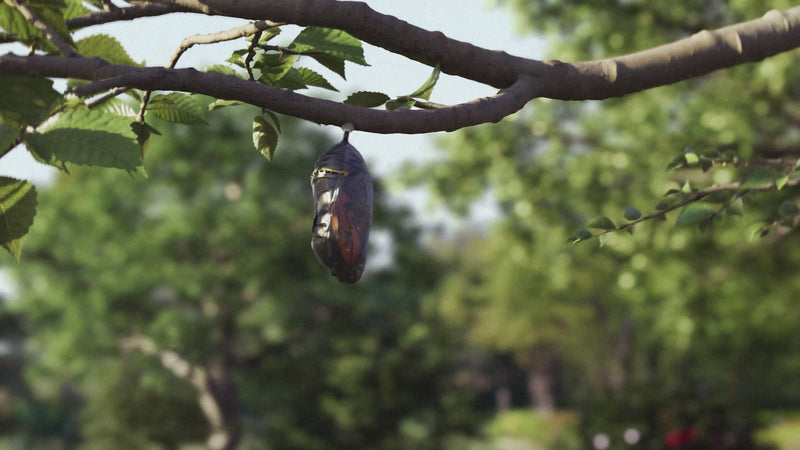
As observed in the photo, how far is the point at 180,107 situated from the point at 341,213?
2.54 ft

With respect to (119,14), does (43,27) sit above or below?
below

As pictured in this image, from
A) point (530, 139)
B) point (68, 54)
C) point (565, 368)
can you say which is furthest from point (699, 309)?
Answer: point (565, 368)

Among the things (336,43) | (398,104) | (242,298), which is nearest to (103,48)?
(336,43)

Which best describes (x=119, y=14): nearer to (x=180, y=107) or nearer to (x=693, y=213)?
(x=180, y=107)

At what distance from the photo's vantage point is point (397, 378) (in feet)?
58.5

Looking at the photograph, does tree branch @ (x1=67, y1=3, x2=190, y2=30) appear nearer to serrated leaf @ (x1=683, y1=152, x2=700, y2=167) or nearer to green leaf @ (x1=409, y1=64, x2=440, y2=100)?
green leaf @ (x1=409, y1=64, x2=440, y2=100)

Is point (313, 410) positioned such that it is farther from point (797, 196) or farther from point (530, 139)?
point (797, 196)

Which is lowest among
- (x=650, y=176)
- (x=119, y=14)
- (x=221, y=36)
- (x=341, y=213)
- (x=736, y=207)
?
(x=341, y=213)

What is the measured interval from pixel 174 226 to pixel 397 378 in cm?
603

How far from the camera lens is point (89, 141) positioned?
176cm

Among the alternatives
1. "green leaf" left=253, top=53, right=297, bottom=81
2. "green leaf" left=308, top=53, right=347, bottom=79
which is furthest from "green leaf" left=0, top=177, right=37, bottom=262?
"green leaf" left=308, top=53, right=347, bottom=79

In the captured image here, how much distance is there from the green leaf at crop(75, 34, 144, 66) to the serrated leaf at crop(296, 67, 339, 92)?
51 cm

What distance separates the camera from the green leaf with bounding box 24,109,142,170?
5.73 feet

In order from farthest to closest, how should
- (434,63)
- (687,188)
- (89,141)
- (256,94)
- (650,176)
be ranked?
(650,176) < (687,188) < (434,63) < (256,94) < (89,141)
